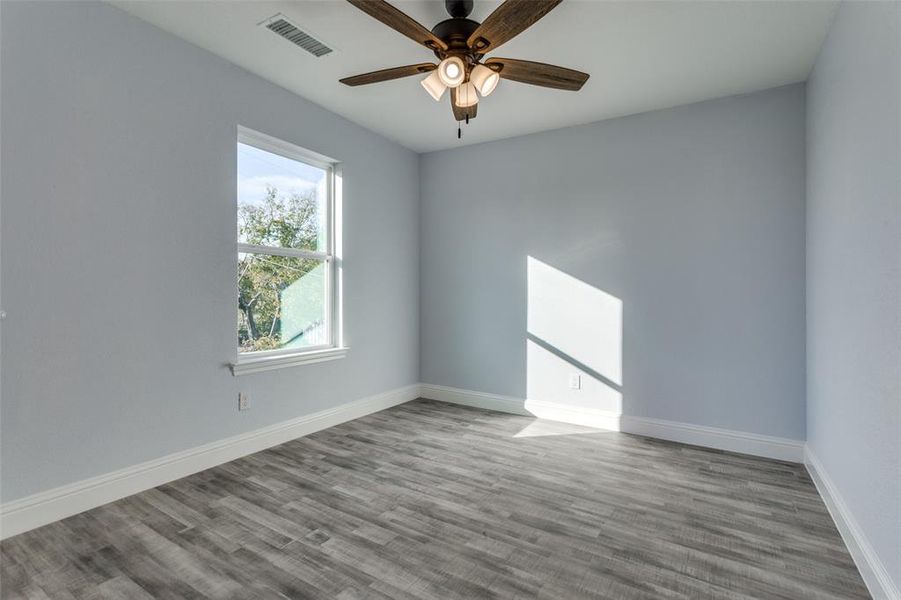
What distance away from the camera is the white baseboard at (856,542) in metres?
1.55

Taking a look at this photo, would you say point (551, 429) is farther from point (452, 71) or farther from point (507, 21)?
point (507, 21)

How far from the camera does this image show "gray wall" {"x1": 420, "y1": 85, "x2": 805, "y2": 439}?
302cm

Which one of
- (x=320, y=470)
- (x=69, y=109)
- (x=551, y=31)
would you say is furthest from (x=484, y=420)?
(x=69, y=109)

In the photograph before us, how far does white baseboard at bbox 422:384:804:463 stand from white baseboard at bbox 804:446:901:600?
1.19 ft

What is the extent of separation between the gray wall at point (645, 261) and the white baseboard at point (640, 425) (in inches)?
2.7

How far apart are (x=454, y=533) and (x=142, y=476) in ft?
5.84

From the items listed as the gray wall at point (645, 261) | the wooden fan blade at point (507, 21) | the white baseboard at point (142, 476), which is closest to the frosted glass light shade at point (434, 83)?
the wooden fan blade at point (507, 21)

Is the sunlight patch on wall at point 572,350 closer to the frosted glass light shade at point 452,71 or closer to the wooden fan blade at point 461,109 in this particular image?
the wooden fan blade at point 461,109

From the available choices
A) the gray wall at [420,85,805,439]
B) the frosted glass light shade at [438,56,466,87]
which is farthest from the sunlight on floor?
the frosted glass light shade at [438,56,466,87]

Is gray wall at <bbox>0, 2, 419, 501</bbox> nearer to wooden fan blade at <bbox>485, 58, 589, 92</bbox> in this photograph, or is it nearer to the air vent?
the air vent

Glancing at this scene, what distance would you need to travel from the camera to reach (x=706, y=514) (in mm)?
2236

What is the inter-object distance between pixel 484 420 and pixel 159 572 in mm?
2575

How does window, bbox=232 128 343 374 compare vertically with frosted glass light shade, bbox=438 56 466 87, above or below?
below

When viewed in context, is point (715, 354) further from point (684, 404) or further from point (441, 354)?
point (441, 354)
